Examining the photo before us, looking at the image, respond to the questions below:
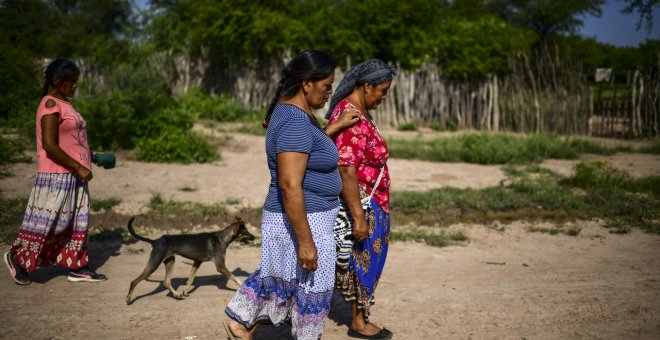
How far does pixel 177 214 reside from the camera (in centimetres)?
738

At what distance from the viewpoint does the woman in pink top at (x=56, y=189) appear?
480cm

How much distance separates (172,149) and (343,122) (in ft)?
25.0

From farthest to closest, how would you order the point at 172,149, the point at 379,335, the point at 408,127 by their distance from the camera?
the point at 408,127 < the point at 172,149 < the point at 379,335

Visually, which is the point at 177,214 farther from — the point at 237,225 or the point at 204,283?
the point at 237,225

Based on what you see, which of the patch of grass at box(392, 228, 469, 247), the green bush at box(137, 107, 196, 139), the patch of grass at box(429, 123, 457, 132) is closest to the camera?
the patch of grass at box(392, 228, 469, 247)

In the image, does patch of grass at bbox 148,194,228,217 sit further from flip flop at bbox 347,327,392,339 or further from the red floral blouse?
the red floral blouse

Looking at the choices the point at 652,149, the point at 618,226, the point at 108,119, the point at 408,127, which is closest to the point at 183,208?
the point at 108,119

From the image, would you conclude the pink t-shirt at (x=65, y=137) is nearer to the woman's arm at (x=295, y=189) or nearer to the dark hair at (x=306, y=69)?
the dark hair at (x=306, y=69)

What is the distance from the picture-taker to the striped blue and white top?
301 centimetres

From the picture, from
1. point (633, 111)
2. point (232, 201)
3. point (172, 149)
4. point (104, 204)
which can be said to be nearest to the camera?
point (104, 204)

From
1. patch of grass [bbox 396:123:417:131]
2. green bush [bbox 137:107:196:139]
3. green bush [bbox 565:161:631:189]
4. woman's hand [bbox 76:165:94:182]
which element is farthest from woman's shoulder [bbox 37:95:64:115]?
patch of grass [bbox 396:123:417:131]

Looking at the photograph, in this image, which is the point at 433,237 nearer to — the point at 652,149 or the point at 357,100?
the point at 357,100

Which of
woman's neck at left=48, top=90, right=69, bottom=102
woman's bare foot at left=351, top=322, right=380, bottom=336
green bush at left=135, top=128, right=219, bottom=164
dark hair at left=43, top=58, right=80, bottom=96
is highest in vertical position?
dark hair at left=43, top=58, right=80, bottom=96

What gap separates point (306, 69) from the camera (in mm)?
3119
